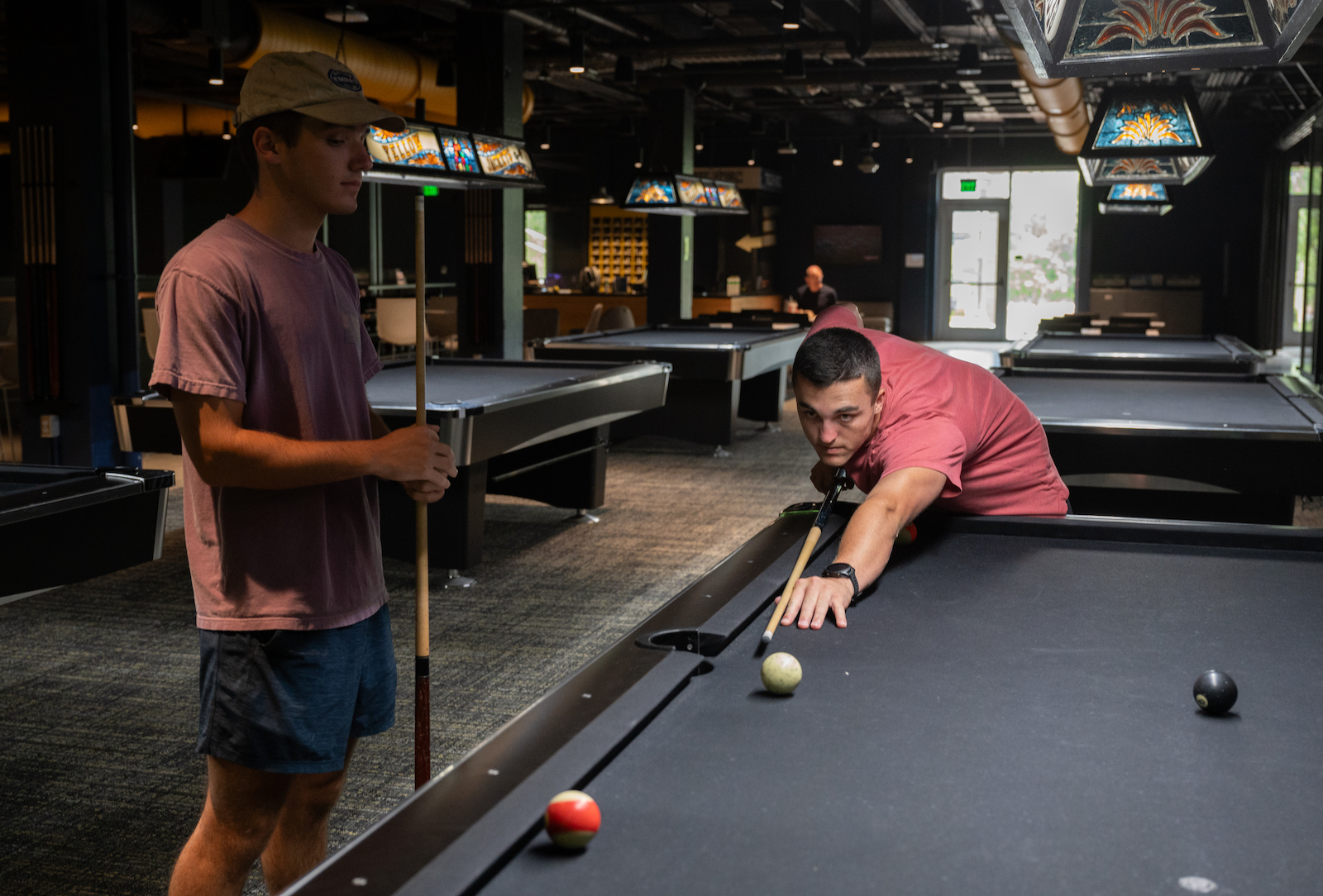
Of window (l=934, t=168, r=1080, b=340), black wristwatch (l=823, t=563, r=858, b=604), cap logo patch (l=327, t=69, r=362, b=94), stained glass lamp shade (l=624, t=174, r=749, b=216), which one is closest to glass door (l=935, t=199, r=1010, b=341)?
window (l=934, t=168, r=1080, b=340)

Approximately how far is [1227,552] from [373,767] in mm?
1933

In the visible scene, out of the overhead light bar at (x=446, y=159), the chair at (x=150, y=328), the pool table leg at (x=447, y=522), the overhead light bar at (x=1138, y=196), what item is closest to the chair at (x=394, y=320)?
the chair at (x=150, y=328)

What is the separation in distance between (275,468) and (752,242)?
16537 mm

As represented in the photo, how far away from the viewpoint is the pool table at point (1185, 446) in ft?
12.6

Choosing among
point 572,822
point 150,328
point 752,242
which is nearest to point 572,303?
point 752,242

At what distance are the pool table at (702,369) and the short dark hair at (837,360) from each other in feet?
16.2

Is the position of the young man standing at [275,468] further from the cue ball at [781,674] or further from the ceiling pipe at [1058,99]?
the ceiling pipe at [1058,99]

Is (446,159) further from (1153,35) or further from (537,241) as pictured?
(537,241)

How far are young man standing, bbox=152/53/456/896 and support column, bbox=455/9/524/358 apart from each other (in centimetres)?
729

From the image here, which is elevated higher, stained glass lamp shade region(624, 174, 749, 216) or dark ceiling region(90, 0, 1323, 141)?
dark ceiling region(90, 0, 1323, 141)

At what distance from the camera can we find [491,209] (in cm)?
896

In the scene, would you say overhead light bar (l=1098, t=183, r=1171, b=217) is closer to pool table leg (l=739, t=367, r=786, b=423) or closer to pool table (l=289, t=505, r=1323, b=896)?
pool table leg (l=739, t=367, r=786, b=423)

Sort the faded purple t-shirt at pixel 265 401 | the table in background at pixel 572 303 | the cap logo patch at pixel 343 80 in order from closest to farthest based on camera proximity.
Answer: the faded purple t-shirt at pixel 265 401 → the cap logo patch at pixel 343 80 → the table in background at pixel 572 303

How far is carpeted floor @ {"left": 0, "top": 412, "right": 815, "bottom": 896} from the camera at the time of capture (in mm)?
2580
